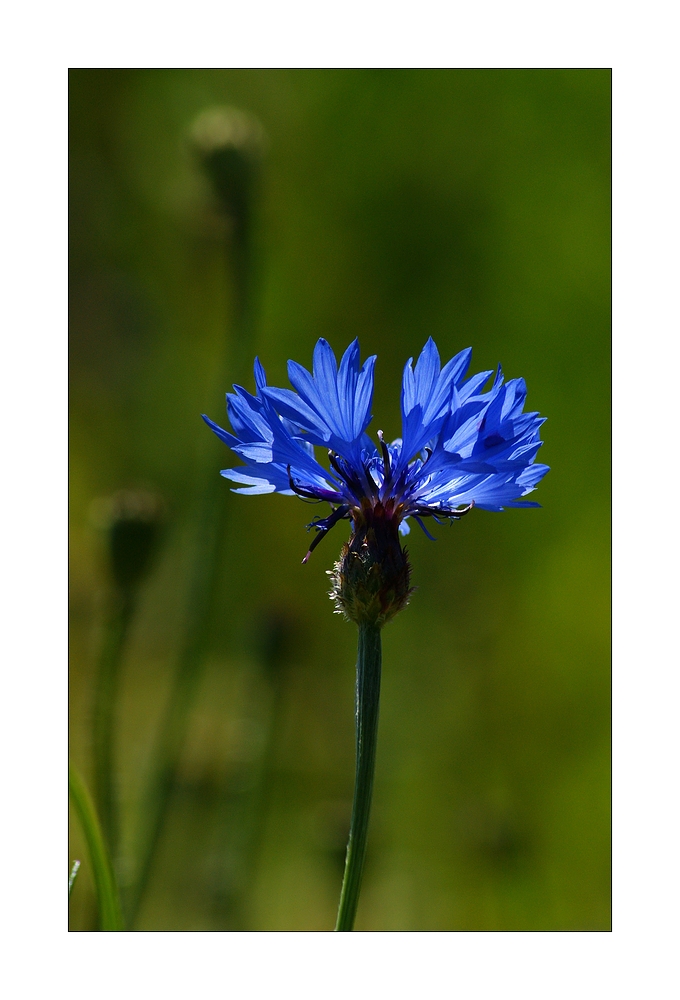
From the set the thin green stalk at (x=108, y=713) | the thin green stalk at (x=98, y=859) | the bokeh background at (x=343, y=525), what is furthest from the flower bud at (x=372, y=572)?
the bokeh background at (x=343, y=525)

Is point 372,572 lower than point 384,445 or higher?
lower

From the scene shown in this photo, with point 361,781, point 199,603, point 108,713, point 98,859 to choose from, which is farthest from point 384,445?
point 199,603

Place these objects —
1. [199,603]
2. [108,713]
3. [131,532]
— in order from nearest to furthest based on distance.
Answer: [108,713], [131,532], [199,603]

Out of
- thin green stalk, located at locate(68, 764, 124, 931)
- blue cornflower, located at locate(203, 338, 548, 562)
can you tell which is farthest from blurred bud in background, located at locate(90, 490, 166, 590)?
blue cornflower, located at locate(203, 338, 548, 562)

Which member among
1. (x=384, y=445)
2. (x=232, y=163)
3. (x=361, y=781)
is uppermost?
(x=232, y=163)

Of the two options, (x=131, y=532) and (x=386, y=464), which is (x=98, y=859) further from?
(x=131, y=532)

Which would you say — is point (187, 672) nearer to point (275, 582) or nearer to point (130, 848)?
point (130, 848)

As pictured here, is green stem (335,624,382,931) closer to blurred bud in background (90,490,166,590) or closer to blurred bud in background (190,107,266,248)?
blurred bud in background (90,490,166,590)
